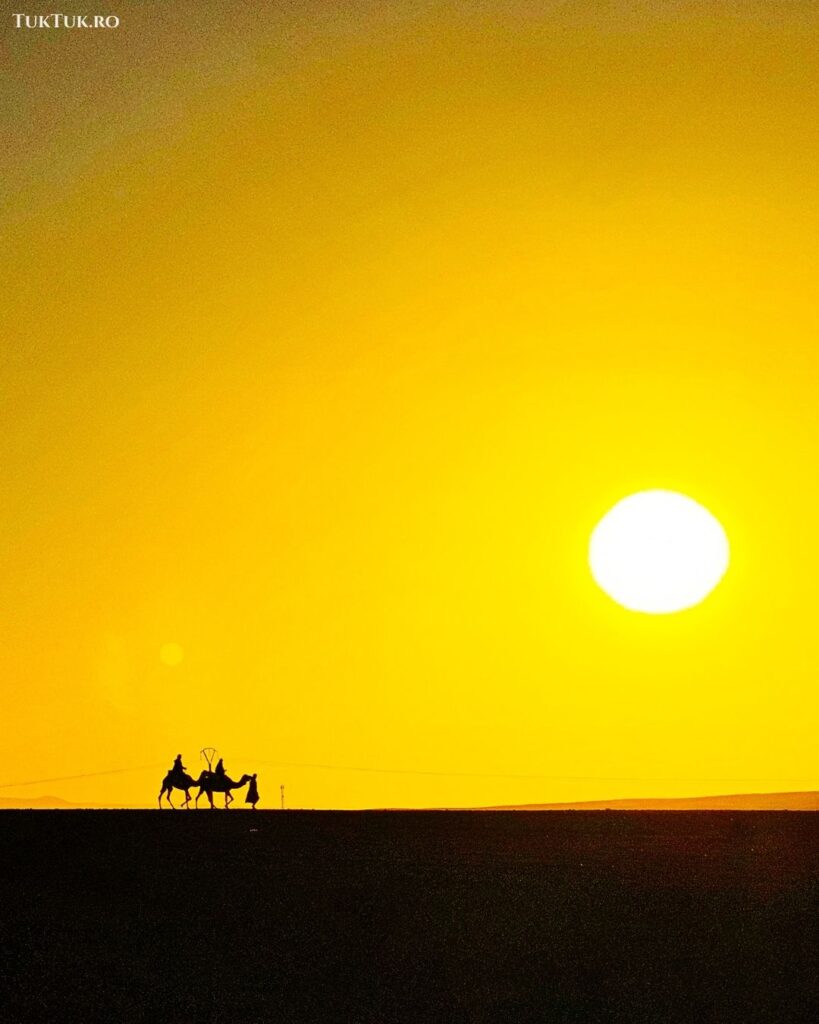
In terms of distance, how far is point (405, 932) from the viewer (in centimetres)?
1947

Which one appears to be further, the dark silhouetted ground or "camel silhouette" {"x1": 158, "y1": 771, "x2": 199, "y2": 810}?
"camel silhouette" {"x1": 158, "y1": 771, "x2": 199, "y2": 810}

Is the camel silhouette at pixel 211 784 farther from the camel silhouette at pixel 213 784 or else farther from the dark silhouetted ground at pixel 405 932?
the dark silhouetted ground at pixel 405 932

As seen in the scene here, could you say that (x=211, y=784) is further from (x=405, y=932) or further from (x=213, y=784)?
(x=405, y=932)

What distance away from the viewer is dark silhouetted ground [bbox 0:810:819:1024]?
15.2 meters

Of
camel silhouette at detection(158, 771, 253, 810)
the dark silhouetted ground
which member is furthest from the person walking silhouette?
the dark silhouetted ground

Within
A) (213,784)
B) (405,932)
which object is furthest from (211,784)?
(405,932)

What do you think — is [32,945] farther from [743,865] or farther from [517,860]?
[743,865]

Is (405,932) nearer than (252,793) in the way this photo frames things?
Yes

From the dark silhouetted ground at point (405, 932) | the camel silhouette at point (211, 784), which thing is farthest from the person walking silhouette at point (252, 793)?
the dark silhouetted ground at point (405, 932)

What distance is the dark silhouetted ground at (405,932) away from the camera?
15.2 metres

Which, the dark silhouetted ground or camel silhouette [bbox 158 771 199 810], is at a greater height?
camel silhouette [bbox 158 771 199 810]

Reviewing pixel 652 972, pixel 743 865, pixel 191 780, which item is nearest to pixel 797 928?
pixel 652 972

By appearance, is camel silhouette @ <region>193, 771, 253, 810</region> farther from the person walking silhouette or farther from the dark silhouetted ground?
the dark silhouetted ground

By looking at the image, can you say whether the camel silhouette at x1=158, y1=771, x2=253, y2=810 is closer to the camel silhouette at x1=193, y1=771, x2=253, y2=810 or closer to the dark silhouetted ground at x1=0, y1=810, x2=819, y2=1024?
the camel silhouette at x1=193, y1=771, x2=253, y2=810
